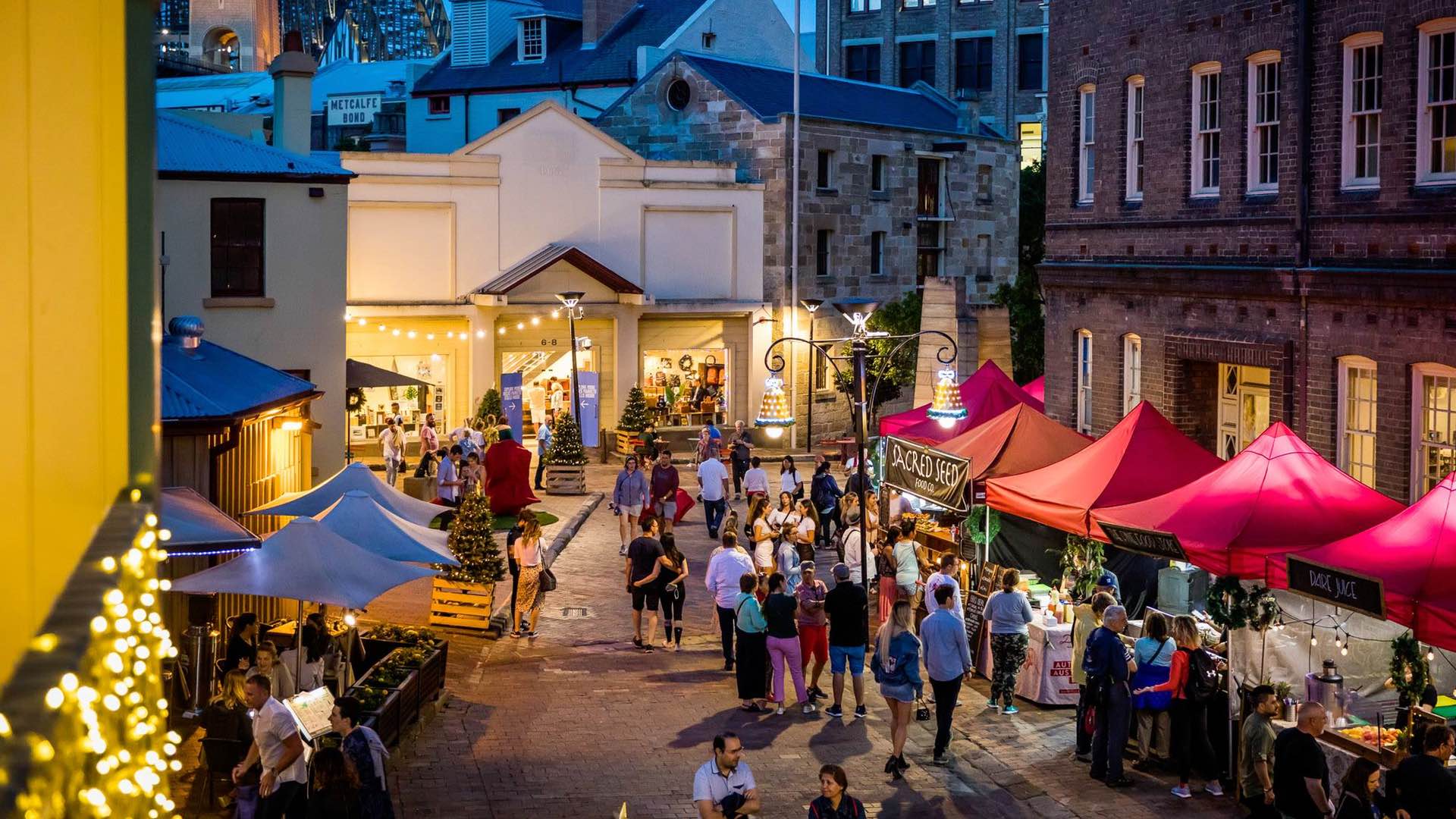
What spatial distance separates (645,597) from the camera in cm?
1988

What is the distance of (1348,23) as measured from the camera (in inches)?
748

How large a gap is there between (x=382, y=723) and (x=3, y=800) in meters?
13.4

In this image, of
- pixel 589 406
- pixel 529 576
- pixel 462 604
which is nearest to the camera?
pixel 529 576

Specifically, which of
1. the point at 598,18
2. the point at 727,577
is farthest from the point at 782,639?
the point at 598,18

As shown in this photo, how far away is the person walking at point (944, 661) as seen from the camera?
48.7 feet

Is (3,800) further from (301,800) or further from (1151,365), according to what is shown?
(1151,365)

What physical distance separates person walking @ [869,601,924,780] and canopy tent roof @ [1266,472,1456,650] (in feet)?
11.2

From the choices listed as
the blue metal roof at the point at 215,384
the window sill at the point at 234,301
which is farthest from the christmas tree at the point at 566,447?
the blue metal roof at the point at 215,384

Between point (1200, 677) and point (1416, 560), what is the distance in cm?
233

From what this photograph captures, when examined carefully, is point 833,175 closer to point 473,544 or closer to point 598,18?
point 598,18

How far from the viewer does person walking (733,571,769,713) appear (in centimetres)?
1667

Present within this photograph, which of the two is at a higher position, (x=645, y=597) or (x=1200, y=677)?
(x=1200, y=677)

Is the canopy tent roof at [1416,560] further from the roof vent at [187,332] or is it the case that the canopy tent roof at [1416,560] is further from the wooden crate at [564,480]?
the wooden crate at [564,480]

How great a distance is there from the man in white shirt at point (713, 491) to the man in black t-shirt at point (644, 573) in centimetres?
771
